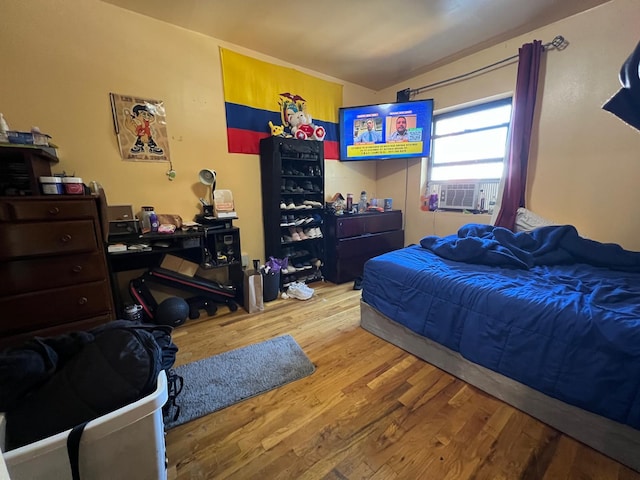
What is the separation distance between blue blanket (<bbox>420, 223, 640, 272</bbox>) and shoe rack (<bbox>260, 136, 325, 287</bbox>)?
147 cm

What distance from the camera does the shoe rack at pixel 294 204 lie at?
268 cm

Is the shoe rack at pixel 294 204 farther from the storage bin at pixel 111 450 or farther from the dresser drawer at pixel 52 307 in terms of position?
the storage bin at pixel 111 450

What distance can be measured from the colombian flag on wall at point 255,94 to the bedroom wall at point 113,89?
9cm

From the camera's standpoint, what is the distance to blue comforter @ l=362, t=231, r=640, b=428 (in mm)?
1057

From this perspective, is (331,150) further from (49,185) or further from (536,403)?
(536,403)

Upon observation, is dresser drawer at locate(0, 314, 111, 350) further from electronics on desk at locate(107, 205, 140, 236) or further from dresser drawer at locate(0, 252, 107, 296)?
electronics on desk at locate(107, 205, 140, 236)

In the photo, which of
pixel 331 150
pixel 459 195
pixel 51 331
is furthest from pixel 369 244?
pixel 51 331

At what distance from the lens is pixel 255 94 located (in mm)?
2689

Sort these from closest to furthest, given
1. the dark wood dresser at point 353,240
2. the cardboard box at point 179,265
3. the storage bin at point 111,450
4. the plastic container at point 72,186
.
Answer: the storage bin at point 111,450
the plastic container at point 72,186
the cardboard box at point 179,265
the dark wood dresser at point 353,240

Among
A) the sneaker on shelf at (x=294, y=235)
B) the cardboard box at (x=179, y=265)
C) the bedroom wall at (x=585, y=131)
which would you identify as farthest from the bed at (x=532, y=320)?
the cardboard box at (x=179, y=265)

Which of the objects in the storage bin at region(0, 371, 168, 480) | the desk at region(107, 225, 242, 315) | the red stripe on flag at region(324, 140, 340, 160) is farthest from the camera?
the red stripe on flag at region(324, 140, 340, 160)

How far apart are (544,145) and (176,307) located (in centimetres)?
364

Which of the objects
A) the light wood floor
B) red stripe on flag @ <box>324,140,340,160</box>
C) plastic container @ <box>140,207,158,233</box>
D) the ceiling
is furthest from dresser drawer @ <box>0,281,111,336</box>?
red stripe on flag @ <box>324,140,340,160</box>

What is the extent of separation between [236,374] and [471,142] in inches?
134
